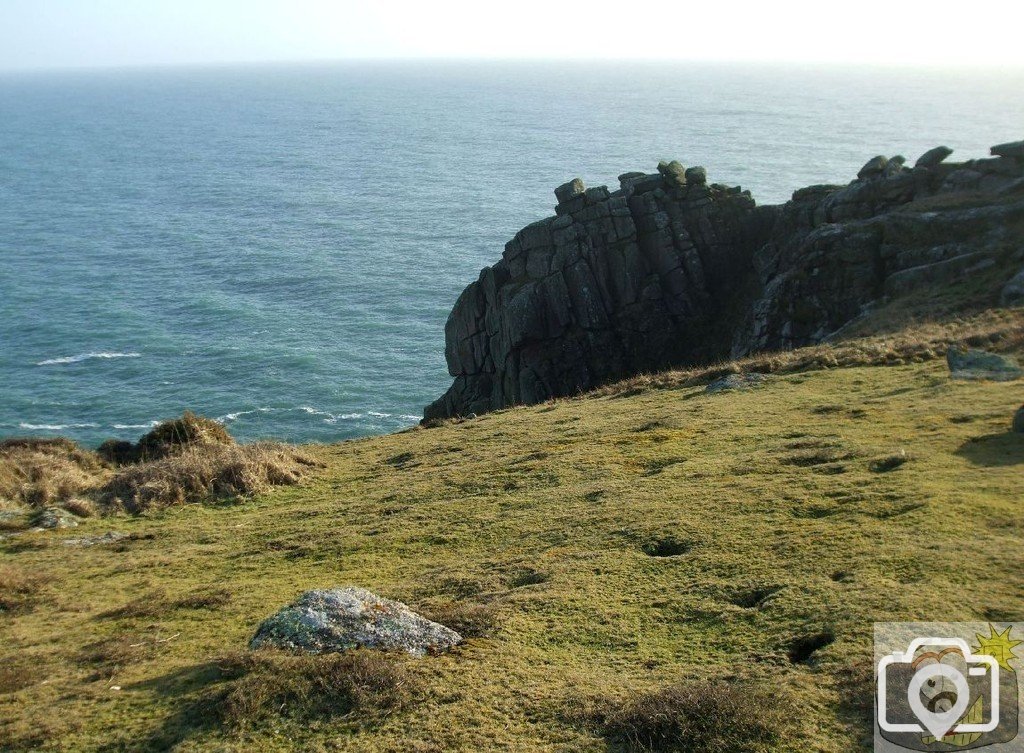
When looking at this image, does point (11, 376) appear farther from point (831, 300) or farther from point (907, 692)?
point (907, 692)

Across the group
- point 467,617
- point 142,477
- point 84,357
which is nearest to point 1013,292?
point 467,617

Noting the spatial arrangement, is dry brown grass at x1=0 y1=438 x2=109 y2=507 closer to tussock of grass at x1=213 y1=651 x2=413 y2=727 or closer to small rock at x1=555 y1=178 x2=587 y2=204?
tussock of grass at x1=213 y1=651 x2=413 y2=727

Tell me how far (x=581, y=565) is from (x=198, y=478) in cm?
1399

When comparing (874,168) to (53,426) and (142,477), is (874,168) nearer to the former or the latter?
(142,477)

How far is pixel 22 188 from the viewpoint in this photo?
520 feet

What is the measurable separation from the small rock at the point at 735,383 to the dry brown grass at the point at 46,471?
19555 millimetres

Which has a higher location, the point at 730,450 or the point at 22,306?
the point at 730,450

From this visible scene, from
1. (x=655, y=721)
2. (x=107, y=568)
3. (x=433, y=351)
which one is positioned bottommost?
(x=433, y=351)

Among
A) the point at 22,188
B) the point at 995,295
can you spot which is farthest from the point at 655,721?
the point at 22,188

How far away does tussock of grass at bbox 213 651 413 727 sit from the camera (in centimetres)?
1175

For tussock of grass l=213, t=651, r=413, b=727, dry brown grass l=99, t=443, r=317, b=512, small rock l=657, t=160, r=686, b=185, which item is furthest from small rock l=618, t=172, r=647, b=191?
tussock of grass l=213, t=651, r=413, b=727

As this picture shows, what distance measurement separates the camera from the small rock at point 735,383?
32344mm

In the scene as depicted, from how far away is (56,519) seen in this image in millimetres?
24516

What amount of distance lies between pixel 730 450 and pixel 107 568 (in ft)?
47.4
